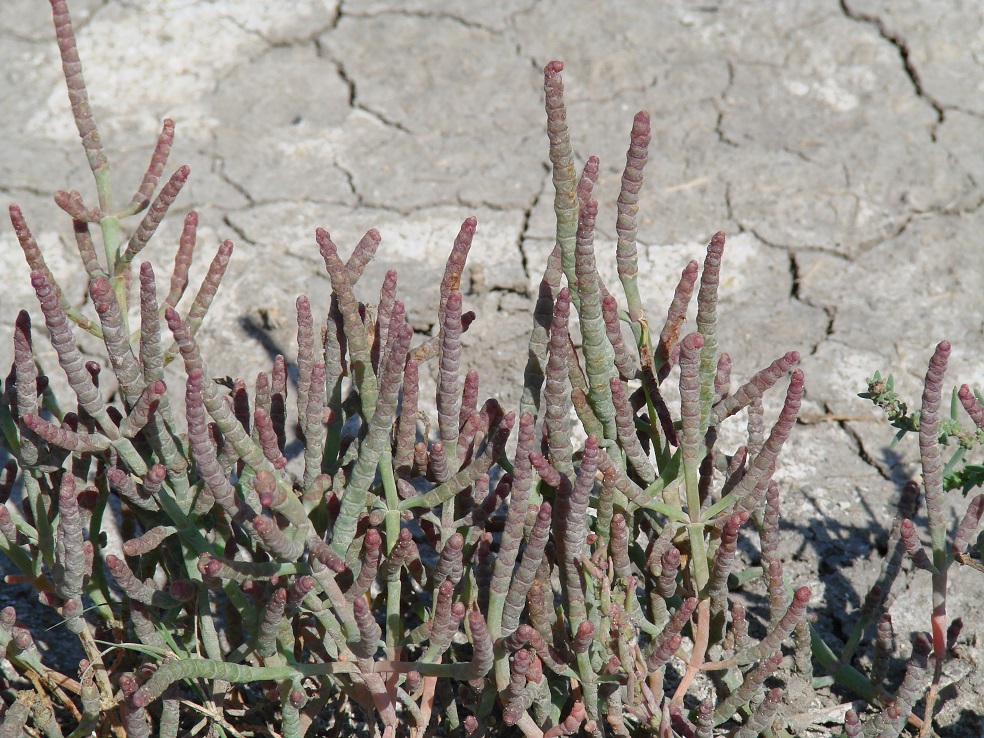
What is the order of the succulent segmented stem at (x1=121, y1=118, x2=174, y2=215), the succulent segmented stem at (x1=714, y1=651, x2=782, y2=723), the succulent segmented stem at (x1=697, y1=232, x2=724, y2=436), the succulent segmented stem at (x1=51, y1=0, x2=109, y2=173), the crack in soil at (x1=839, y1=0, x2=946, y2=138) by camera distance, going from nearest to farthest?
the succulent segmented stem at (x1=697, y1=232, x2=724, y2=436), the succulent segmented stem at (x1=714, y1=651, x2=782, y2=723), the succulent segmented stem at (x1=51, y1=0, x2=109, y2=173), the succulent segmented stem at (x1=121, y1=118, x2=174, y2=215), the crack in soil at (x1=839, y1=0, x2=946, y2=138)

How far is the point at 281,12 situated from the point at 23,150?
1.20 m

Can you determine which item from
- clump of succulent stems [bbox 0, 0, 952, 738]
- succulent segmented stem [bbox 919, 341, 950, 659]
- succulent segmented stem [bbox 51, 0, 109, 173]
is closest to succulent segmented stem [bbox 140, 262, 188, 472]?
clump of succulent stems [bbox 0, 0, 952, 738]

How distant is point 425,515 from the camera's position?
1.52m

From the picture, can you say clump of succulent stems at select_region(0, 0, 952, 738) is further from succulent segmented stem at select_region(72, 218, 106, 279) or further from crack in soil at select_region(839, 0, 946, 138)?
crack in soil at select_region(839, 0, 946, 138)

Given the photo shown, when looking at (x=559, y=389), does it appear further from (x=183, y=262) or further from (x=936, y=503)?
(x=183, y=262)

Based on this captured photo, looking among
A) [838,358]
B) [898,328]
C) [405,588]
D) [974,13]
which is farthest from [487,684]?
[974,13]

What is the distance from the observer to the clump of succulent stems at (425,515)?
1271 millimetres

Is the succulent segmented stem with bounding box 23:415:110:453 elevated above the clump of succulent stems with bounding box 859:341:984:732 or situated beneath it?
situated beneath

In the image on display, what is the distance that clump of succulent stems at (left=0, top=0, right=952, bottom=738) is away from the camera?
1271 mm

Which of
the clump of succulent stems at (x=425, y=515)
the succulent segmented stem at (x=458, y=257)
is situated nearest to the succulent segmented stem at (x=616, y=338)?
the clump of succulent stems at (x=425, y=515)

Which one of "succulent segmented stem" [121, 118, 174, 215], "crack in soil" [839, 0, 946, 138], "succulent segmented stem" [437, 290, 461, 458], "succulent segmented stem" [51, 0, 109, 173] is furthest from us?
"crack in soil" [839, 0, 946, 138]

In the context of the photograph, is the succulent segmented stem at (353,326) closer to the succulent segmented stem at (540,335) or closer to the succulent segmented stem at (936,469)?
the succulent segmented stem at (540,335)

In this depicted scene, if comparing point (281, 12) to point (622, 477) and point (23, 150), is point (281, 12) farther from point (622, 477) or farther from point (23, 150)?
point (622, 477)

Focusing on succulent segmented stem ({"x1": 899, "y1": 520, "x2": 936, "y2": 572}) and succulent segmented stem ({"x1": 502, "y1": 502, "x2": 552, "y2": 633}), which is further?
succulent segmented stem ({"x1": 899, "y1": 520, "x2": 936, "y2": 572})
